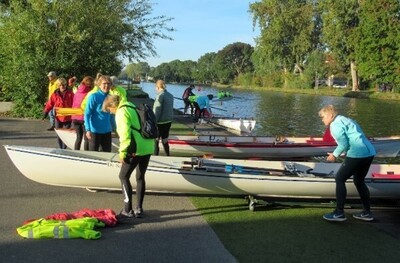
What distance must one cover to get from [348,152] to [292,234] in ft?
4.81

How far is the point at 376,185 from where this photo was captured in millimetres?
7469

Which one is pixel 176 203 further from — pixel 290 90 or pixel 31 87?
pixel 290 90

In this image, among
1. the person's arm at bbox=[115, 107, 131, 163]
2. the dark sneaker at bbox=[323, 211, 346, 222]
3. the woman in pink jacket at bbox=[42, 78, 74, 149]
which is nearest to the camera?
the person's arm at bbox=[115, 107, 131, 163]

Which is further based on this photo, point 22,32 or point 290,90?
point 290,90

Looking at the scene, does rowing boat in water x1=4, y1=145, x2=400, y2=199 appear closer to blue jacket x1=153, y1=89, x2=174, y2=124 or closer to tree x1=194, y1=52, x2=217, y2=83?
blue jacket x1=153, y1=89, x2=174, y2=124

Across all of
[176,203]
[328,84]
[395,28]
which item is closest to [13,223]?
[176,203]

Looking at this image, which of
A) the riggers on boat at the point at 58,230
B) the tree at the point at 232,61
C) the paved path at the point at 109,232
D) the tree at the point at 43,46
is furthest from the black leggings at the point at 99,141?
the tree at the point at 232,61

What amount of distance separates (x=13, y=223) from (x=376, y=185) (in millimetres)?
5495

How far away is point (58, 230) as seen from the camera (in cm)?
562

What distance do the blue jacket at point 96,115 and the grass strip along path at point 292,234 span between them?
6.84 ft

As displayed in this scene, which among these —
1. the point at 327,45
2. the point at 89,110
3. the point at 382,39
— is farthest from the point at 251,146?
the point at 327,45

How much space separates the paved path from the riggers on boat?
84mm

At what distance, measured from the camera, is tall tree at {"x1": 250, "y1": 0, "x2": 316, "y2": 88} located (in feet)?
254

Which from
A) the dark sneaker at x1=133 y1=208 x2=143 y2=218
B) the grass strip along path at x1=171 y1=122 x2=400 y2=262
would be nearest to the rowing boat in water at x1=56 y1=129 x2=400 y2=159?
the grass strip along path at x1=171 y1=122 x2=400 y2=262
